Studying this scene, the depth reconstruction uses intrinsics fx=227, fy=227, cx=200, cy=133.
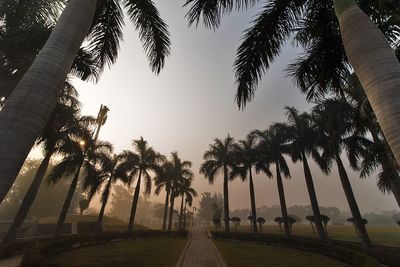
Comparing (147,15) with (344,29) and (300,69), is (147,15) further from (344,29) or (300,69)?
(344,29)

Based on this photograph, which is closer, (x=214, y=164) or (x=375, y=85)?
(x=375, y=85)

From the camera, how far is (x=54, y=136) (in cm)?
1883

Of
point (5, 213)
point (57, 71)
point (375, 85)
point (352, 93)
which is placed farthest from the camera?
point (5, 213)

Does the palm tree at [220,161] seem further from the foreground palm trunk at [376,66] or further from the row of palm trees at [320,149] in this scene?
the foreground palm trunk at [376,66]

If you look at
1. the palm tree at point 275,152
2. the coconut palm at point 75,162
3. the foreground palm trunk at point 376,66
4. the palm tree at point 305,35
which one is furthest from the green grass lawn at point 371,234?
the coconut palm at point 75,162

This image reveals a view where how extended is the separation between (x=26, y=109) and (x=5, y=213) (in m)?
74.9

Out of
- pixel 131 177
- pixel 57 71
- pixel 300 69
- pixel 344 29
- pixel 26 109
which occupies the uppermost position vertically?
pixel 131 177

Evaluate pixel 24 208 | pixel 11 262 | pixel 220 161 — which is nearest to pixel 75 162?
pixel 24 208

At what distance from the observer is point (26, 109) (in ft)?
9.77

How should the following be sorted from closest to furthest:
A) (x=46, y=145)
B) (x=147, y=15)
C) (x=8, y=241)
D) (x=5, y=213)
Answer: (x=147, y=15), (x=8, y=241), (x=46, y=145), (x=5, y=213)

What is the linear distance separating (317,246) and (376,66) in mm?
20289

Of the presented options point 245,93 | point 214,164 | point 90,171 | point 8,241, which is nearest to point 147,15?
point 245,93

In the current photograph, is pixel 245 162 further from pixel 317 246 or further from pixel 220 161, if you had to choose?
pixel 317 246

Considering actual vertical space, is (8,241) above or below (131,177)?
below
